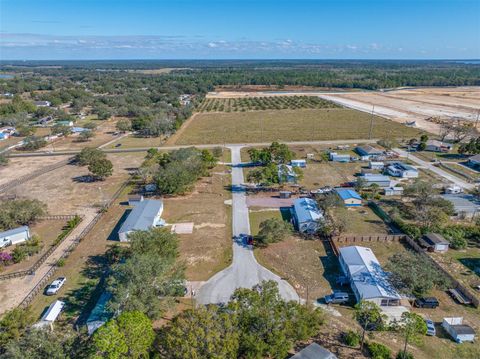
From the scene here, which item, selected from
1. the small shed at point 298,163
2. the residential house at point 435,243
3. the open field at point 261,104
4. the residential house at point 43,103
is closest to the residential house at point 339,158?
the small shed at point 298,163

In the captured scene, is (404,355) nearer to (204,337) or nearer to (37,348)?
(204,337)

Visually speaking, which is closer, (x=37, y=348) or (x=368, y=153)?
(x=37, y=348)

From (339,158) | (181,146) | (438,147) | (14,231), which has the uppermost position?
(438,147)

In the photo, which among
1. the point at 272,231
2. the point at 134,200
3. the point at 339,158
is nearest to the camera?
the point at 272,231

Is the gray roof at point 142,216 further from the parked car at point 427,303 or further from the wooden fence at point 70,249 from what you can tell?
the parked car at point 427,303

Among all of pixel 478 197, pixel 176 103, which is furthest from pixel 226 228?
pixel 176 103

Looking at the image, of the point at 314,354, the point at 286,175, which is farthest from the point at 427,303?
the point at 286,175

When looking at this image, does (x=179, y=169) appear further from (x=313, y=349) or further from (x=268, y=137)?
(x=268, y=137)
